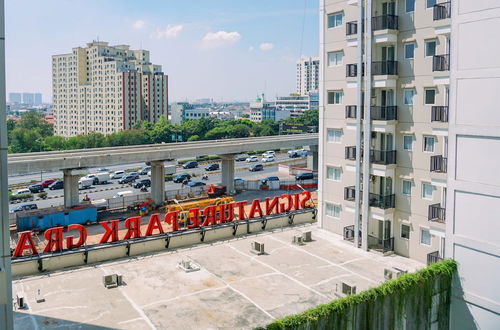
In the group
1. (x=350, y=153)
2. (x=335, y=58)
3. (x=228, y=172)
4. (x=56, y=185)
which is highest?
(x=335, y=58)

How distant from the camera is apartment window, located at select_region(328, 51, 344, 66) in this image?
110 feet

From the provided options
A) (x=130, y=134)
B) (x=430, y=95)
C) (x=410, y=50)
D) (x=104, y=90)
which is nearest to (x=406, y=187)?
(x=430, y=95)

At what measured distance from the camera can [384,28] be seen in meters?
29.8

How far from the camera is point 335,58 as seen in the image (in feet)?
111

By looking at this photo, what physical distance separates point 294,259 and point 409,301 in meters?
11.0

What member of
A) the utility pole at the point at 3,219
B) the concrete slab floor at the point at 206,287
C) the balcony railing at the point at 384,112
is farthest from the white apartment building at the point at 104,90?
the utility pole at the point at 3,219

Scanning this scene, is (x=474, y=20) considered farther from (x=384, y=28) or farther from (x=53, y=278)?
(x=53, y=278)

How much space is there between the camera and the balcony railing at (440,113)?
27.2 m

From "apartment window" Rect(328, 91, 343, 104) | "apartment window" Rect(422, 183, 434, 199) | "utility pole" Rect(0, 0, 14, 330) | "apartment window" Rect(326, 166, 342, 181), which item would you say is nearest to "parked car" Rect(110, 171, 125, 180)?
"apartment window" Rect(326, 166, 342, 181)

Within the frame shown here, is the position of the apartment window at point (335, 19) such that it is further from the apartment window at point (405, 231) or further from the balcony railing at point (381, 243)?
the balcony railing at point (381, 243)

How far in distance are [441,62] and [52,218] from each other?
123 ft

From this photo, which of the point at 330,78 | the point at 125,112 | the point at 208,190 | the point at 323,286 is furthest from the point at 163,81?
the point at 323,286

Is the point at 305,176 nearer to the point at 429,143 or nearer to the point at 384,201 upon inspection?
the point at 384,201

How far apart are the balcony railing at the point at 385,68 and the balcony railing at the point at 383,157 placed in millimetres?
4941
